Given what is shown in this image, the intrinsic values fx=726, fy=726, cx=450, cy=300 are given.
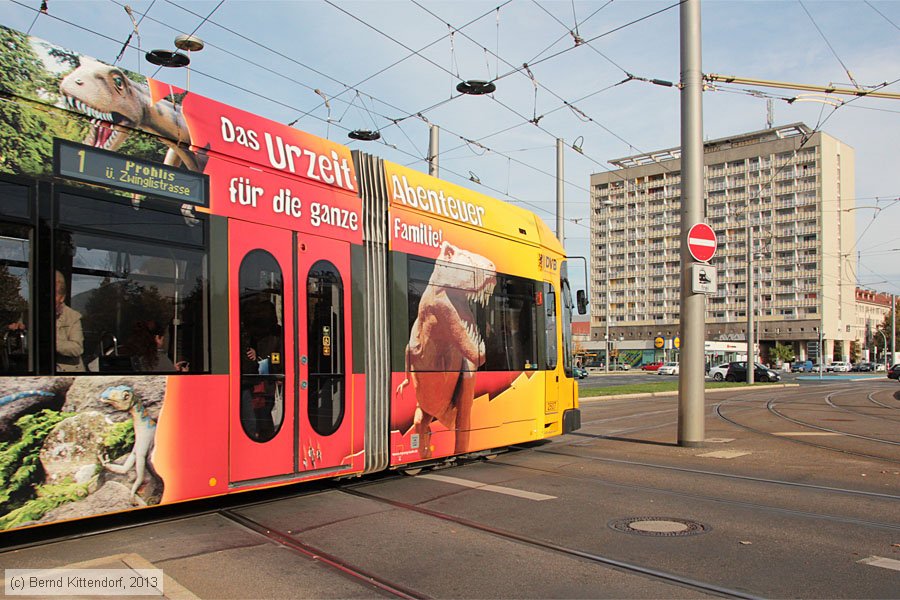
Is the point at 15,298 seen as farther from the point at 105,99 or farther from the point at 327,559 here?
the point at 327,559

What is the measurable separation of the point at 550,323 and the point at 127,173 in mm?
7292

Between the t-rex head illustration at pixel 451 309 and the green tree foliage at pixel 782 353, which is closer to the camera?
the t-rex head illustration at pixel 451 309

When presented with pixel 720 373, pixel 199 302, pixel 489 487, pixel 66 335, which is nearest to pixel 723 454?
pixel 489 487

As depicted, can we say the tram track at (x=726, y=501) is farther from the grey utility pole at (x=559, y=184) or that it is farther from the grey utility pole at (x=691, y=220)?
the grey utility pole at (x=559, y=184)

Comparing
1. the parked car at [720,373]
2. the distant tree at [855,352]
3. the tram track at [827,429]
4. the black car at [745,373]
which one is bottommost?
the distant tree at [855,352]

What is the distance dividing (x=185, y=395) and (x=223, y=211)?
5.47ft

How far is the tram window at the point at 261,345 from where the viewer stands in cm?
652

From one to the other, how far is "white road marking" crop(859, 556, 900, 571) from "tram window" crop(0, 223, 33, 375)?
6.18 metres

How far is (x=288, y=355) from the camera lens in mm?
6910

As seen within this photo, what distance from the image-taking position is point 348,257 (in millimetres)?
7773

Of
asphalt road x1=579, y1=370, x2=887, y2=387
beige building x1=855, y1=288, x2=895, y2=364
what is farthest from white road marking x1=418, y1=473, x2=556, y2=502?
beige building x1=855, y1=288, x2=895, y2=364

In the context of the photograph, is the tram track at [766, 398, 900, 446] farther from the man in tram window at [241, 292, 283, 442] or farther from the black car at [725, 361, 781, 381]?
the black car at [725, 361, 781, 381]

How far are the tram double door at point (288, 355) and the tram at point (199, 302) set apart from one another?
19mm

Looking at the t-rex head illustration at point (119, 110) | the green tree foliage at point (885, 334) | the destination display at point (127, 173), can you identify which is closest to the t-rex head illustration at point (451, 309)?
the destination display at point (127, 173)
